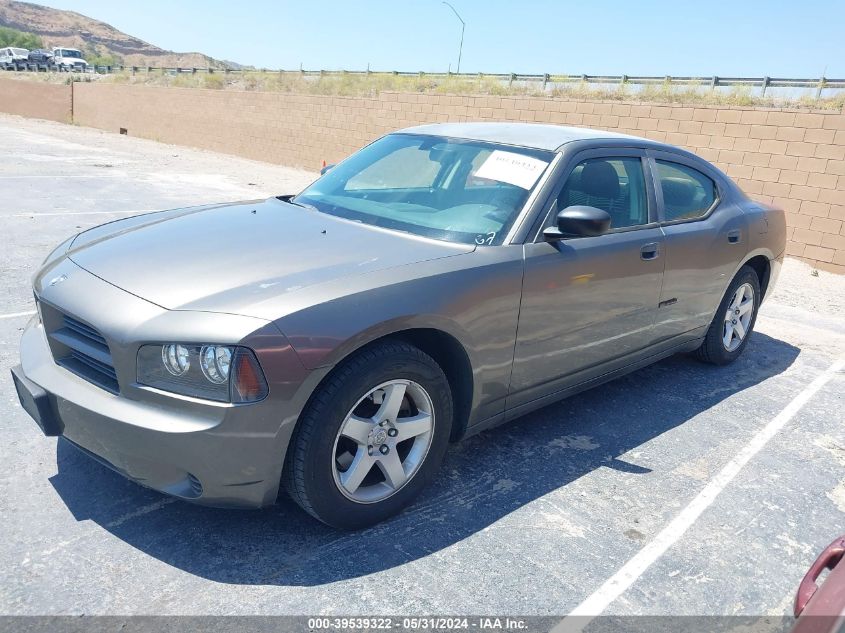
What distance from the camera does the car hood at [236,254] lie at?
2.61 meters

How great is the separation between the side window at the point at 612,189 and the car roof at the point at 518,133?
0.18 meters

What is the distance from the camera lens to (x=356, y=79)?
26.0m

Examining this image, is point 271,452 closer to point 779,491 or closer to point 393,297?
point 393,297

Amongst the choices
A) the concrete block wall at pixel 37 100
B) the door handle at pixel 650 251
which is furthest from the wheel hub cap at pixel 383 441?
the concrete block wall at pixel 37 100

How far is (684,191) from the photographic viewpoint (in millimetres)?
4551

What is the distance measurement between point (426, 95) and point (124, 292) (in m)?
14.9

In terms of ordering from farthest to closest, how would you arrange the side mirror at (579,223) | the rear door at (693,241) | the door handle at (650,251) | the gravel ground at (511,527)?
the rear door at (693,241) → the door handle at (650,251) → the side mirror at (579,223) → the gravel ground at (511,527)

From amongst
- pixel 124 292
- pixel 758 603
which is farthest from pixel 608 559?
pixel 124 292

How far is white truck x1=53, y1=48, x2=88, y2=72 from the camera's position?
49.4 meters

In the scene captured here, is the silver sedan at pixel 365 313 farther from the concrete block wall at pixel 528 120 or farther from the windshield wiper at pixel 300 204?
the concrete block wall at pixel 528 120

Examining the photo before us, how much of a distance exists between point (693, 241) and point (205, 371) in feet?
10.6

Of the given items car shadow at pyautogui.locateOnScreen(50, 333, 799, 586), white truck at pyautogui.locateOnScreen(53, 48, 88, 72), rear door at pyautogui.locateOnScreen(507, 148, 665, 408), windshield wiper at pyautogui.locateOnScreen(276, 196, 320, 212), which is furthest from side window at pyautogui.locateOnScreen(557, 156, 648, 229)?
white truck at pyautogui.locateOnScreen(53, 48, 88, 72)

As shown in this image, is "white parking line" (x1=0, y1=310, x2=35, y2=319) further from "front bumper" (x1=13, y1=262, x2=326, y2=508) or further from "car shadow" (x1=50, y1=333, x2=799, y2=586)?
"front bumper" (x1=13, y1=262, x2=326, y2=508)

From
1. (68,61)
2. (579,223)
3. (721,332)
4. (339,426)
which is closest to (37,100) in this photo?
(68,61)
